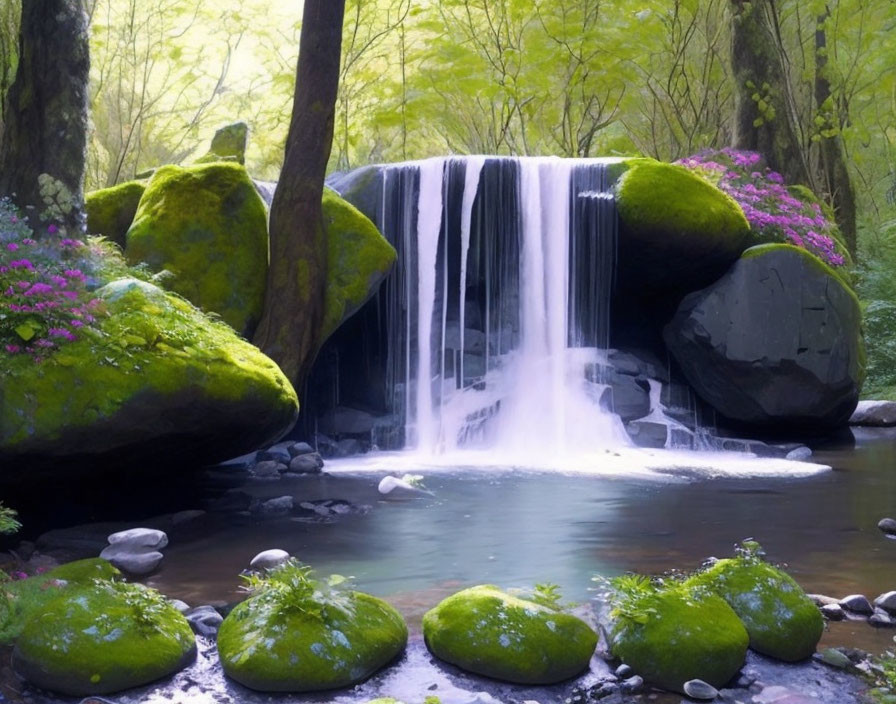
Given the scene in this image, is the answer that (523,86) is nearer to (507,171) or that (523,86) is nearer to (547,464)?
(507,171)

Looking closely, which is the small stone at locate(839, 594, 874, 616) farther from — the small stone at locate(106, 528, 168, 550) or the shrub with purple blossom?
the shrub with purple blossom

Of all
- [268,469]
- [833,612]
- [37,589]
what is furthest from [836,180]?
[37,589]

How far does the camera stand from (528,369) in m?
13.8

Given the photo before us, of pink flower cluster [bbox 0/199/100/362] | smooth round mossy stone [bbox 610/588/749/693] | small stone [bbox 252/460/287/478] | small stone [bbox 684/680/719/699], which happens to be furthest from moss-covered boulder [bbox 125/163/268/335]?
small stone [bbox 684/680/719/699]

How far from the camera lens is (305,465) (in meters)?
10.8

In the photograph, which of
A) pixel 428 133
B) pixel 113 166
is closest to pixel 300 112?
pixel 113 166

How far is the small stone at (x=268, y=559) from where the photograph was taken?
631cm

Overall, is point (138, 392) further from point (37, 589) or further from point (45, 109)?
point (45, 109)

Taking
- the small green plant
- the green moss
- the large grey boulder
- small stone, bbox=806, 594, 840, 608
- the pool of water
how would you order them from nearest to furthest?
the small green plant < small stone, bbox=806, 594, 840, 608 < the pool of water < the green moss < the large grey boulder

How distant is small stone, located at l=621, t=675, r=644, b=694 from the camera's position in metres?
4.42

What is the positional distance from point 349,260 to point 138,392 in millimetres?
5146

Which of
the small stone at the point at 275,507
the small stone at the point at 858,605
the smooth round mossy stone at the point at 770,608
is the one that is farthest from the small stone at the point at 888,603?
the small stone at the point at 275,507

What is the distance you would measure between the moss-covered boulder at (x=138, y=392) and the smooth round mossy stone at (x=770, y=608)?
4105 mm

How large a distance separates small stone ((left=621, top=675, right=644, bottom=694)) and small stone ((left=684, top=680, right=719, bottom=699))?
20cm
